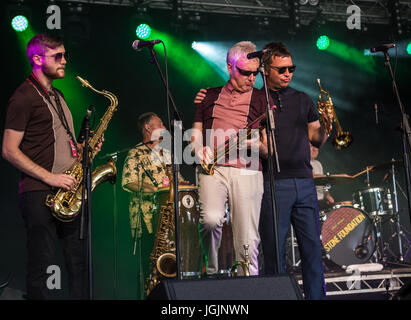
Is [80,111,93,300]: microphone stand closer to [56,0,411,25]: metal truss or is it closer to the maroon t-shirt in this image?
the maroon t-shirt

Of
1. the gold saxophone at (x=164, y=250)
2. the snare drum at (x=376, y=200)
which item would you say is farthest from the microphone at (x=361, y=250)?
the gold saxophone at (x=164, y=250)

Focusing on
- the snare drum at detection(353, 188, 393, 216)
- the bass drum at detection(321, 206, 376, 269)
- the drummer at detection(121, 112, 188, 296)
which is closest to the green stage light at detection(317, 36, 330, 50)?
the snare drum at detection(353, 188, 393, 216)

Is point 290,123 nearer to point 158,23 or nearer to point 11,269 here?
point 158,23

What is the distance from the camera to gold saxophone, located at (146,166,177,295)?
5.46 metres

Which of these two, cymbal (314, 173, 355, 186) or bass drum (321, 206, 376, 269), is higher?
cymbal (314, 173, 355, 186)

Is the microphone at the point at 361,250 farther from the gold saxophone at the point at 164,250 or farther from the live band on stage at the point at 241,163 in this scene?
the live band on stage at the point at 241,163

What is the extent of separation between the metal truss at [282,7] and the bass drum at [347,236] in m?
3.56

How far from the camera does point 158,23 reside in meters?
7.84

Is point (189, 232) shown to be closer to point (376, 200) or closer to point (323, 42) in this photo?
point (376, 200)

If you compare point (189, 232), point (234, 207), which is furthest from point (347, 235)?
point (234, 207)

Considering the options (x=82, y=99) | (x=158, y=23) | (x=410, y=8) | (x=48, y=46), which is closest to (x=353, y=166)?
(x=410, y=8)

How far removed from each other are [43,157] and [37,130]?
8.1 inches

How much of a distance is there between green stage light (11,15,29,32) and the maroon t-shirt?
3787 millimetres

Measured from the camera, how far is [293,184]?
3816 mm
